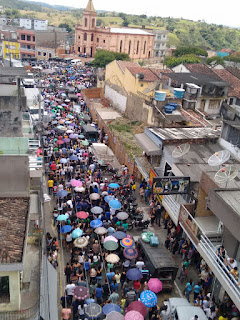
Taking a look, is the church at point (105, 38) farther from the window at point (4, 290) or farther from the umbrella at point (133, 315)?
the window at point (4, 290)

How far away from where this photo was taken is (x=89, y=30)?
82.3 m

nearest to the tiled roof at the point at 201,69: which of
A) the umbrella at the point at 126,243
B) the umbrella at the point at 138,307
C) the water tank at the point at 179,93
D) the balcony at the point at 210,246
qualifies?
the water tank at the point at 179,93

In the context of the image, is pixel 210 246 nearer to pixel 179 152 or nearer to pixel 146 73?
pixel 179 152

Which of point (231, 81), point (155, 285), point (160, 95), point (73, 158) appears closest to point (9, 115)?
point (73, 158)

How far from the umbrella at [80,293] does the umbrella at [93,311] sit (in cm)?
53

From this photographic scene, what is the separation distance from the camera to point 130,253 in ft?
49.5

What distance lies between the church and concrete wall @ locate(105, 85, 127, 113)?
39385 millimetres

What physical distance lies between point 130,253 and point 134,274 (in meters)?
1.35

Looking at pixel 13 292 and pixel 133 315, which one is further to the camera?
pixel 133 315

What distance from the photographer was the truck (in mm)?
14211

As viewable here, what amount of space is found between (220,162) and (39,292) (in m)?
9.19

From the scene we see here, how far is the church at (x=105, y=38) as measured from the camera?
267 ft

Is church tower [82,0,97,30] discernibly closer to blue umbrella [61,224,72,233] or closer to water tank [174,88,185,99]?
water tank [174,88,185,99]

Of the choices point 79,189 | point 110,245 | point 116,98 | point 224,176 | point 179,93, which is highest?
point 224,176
